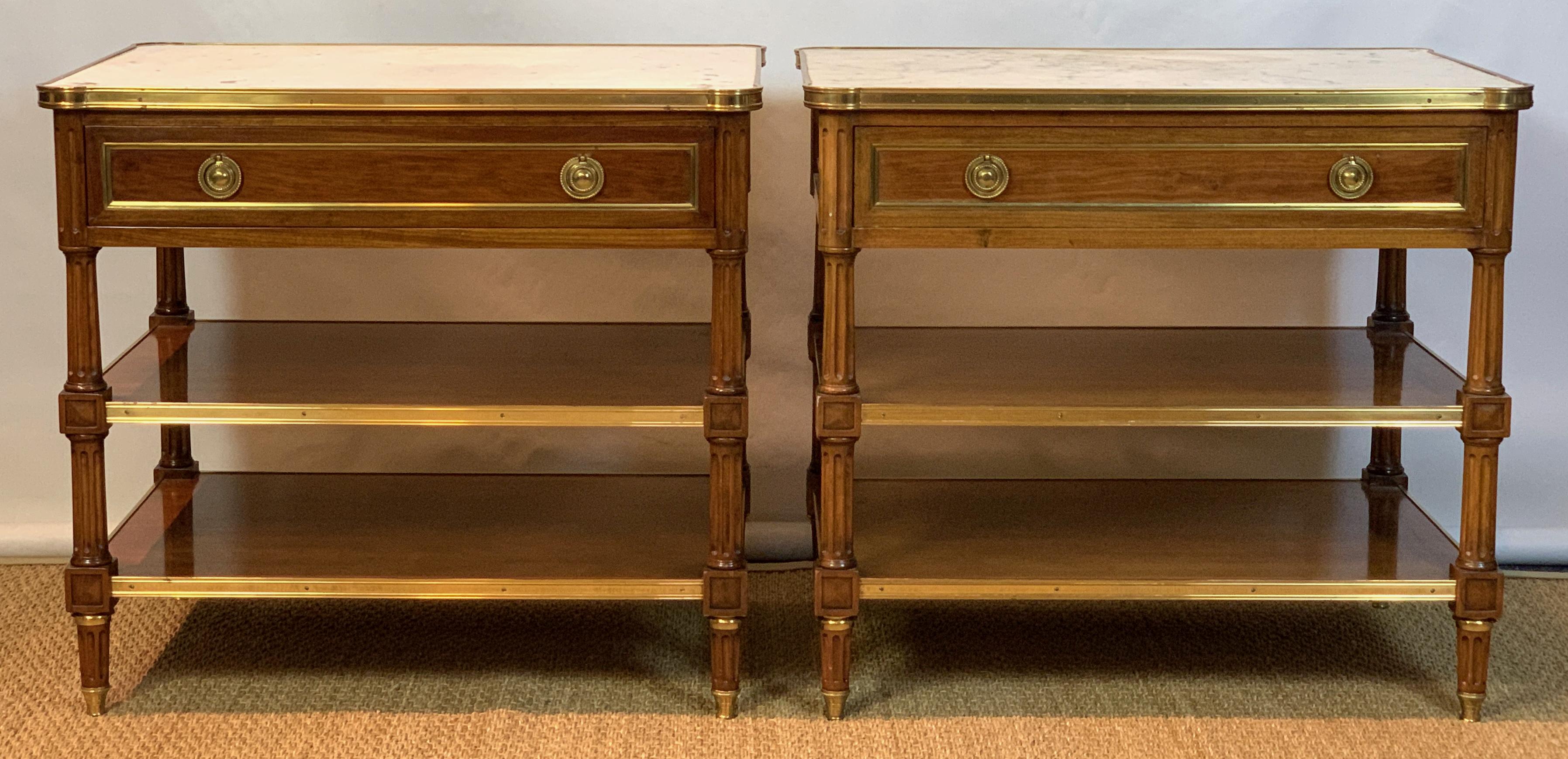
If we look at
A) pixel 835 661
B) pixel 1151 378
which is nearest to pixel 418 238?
pixel 835 661

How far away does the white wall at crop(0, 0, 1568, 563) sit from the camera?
9.76ft

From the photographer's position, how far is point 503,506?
286cm

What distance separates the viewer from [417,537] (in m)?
2.72

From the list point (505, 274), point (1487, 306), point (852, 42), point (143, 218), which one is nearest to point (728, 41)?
point (852, 42)

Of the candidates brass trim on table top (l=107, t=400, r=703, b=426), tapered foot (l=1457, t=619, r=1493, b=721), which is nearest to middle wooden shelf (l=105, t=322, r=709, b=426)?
brass trim on table top (l=107, t=400, r=703, b=426)

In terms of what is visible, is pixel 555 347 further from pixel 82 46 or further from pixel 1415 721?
pixel 1415 721

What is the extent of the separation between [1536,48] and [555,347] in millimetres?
1851

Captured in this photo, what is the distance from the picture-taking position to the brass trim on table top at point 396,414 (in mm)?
2459

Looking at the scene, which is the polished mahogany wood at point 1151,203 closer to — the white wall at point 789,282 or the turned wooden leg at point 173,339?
the white wall at point 789,282

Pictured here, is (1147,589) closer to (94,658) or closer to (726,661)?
(726,661)

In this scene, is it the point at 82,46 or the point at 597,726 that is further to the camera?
the point at 82,46

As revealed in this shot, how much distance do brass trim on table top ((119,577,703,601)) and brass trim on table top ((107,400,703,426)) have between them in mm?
249

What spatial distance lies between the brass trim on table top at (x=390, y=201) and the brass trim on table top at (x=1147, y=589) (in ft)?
2.24

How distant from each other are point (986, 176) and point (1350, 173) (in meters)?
0.51
